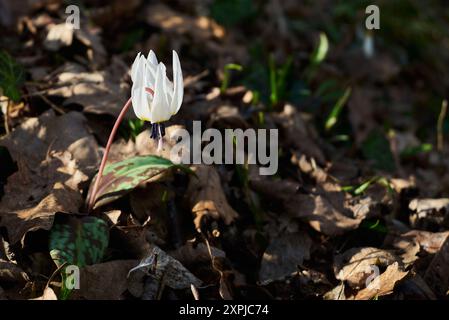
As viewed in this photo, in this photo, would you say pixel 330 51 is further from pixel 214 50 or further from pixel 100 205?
pixel 100 205

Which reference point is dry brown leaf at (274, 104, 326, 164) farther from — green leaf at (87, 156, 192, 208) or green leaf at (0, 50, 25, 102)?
green leaf at (0, 50, 25, 102)

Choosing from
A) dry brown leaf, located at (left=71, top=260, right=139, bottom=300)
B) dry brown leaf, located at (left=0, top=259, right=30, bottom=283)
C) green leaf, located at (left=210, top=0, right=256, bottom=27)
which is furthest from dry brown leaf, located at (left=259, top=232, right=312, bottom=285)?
green leaf, located at (left=210, top=0, right=256, bottom=27)

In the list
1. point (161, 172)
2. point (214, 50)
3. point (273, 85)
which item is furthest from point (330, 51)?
point (161, 172)
